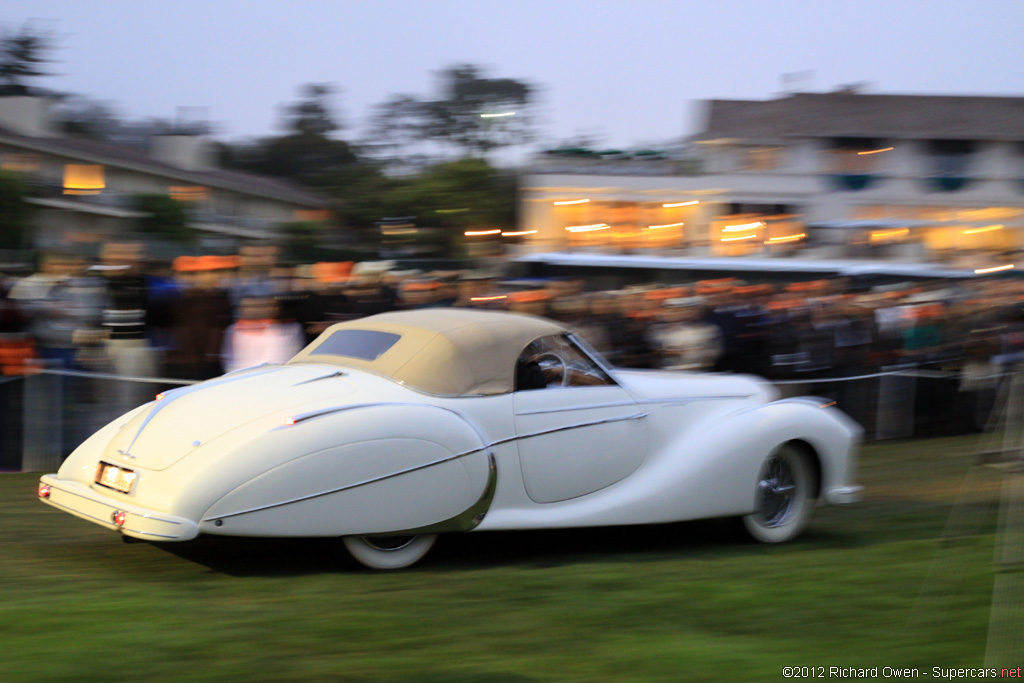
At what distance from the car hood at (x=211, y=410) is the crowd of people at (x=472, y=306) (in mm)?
3190

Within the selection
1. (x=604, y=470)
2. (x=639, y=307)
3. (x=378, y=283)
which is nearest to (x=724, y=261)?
(x=639, y=307)

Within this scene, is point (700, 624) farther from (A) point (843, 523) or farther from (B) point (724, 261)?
(B) point (724, 261)

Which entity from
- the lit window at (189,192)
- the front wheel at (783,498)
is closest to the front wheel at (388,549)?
the front wheel at (783,498)

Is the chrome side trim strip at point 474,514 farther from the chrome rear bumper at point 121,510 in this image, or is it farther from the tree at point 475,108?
the tree at point 475,108

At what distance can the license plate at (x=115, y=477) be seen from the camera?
5.36 meters

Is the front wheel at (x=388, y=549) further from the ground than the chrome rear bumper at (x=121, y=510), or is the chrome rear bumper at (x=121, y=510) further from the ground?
the chrome rear bumper at (x=121, y=510)

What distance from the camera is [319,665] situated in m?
4.10

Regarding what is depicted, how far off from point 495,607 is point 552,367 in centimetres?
183

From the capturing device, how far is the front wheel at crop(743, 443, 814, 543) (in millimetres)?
6922

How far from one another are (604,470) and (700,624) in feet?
5.16

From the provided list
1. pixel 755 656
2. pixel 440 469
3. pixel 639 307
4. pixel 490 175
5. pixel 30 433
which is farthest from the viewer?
pixel 490 175

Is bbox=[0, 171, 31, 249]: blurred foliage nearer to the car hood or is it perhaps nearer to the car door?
the car hood

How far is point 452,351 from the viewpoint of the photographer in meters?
6.00

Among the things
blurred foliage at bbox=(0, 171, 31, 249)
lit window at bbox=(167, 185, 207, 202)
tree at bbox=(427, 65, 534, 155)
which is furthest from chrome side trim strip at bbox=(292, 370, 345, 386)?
tree at bbox=(427, 65, 534, 155)
